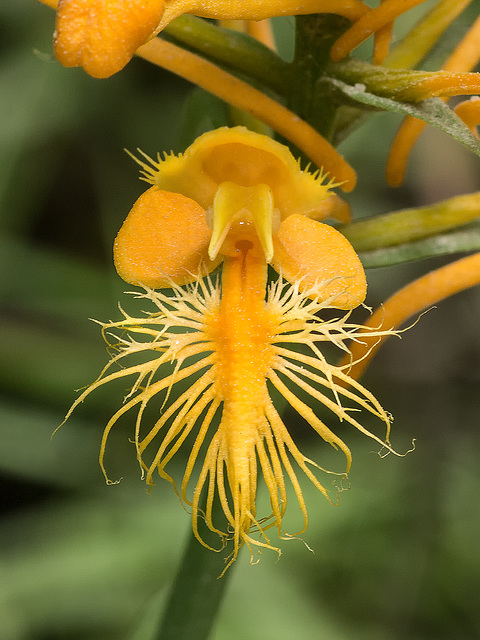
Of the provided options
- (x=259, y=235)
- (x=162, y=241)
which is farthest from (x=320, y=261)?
(x=162, y=241)

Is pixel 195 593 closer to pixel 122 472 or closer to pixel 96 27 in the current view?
pixel 96 27

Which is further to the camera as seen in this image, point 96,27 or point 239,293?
point 239,293

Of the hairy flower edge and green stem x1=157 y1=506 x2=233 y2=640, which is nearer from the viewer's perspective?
the hairy flower edge

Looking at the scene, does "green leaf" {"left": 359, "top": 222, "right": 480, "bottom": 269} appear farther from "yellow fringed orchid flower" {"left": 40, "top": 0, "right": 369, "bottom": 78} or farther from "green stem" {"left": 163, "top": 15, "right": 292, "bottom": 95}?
"yellow fringed orchid flower" {"left": 40, "top": 0, "right": 369, "bottom": 78}

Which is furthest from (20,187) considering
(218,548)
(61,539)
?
(218,548)

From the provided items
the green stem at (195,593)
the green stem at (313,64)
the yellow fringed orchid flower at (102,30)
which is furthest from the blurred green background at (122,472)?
→ the yellow fringed orchid flower at (102,30)

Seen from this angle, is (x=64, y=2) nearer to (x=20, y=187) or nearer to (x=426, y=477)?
(x=20, y=187)

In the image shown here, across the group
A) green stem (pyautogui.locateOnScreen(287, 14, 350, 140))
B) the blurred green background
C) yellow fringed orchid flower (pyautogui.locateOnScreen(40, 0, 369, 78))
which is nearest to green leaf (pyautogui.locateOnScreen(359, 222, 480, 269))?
green stem (pyautogui.locateOnScreen(287, 14, 350, 140))
